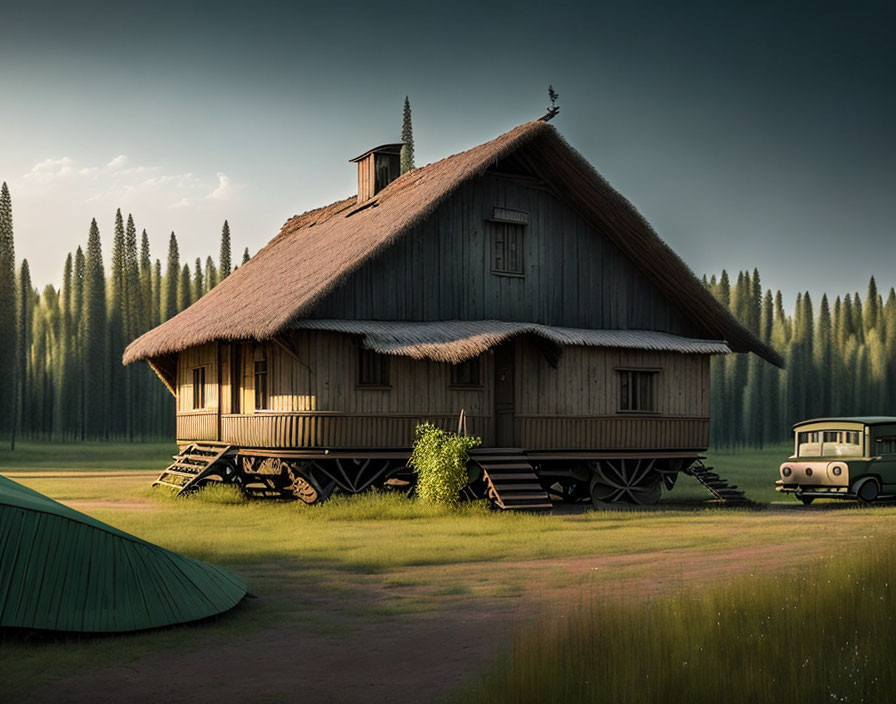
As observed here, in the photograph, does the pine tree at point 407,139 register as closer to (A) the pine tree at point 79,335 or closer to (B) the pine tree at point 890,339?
(A) the pine tree at point 79,335

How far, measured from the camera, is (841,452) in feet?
76.4

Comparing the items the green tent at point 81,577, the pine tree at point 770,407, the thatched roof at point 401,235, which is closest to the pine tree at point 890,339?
the pine tree at point 770,407

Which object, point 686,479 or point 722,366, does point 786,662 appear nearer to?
point 686,479

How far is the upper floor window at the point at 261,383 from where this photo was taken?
73.7 ft

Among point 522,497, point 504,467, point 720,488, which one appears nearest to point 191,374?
point 504,467

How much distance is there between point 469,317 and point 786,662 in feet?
53.9

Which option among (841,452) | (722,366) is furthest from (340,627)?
(722,366)

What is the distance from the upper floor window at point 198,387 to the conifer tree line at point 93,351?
137 feet

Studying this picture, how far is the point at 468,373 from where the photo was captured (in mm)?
22766

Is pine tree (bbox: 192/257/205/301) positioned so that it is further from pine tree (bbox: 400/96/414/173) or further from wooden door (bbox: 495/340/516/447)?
wooden door (bbox: 495/340/516/447)

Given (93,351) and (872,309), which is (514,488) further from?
(872,309)

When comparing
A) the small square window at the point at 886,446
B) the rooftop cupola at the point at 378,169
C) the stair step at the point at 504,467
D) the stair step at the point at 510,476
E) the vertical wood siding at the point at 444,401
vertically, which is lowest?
the stair step at the point at 510,476

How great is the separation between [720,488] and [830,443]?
282 cm

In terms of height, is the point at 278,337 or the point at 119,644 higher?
the point at 278,337
